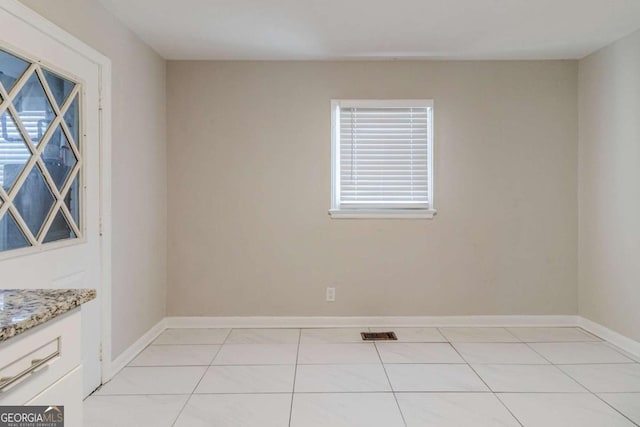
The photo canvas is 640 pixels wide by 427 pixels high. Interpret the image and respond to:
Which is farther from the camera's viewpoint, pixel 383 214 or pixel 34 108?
pixel 383 214

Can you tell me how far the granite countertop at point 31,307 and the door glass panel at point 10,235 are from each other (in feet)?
2.05

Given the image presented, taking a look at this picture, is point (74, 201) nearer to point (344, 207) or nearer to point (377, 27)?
point (344, 207)

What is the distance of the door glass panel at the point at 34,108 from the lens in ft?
6.22

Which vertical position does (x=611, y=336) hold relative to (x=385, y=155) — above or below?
below

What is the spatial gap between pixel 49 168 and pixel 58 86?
45cm

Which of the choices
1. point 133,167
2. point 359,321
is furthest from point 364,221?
point 133,167

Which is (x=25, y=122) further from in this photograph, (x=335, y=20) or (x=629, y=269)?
(x=629, y=269)

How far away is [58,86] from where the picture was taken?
2.17m

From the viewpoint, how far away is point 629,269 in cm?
311

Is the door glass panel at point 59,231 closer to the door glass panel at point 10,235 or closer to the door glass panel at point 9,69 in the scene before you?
the door glass panel at point 10,235

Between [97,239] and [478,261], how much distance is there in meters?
3.11

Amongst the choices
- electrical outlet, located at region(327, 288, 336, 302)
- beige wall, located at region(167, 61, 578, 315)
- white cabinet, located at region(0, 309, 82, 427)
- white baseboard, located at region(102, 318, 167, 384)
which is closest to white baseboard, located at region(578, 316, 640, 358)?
beige wall, located at region(167, 61, 578, 315)

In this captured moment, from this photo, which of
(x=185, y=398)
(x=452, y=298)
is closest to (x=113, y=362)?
(x=185, y=398)

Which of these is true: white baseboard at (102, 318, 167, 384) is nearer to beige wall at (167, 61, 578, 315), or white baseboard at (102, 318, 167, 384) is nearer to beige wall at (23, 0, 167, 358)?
beige wall at (23, 0, 167, 358)
